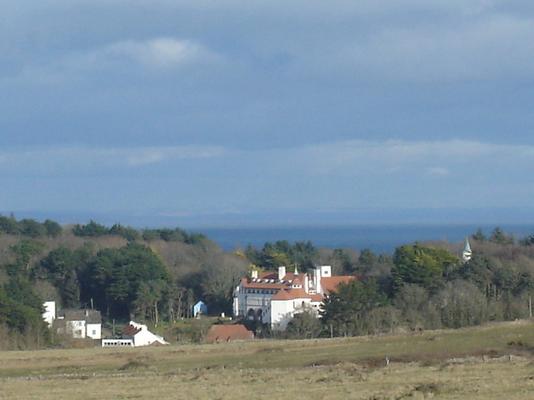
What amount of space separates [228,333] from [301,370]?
1301 inches

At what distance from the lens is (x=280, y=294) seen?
236ft

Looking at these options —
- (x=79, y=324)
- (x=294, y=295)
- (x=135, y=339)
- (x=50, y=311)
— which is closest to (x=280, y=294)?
(x=294, y=295)

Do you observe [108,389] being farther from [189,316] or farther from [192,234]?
[192,234]

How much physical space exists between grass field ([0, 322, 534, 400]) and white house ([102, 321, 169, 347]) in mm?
15878

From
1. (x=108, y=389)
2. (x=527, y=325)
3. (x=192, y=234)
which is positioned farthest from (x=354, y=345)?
(x=192, y=234)

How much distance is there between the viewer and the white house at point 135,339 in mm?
60750

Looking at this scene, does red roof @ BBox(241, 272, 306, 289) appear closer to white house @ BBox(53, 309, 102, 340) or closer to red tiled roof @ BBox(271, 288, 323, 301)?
red tiled roof @ BBox(271, 288, 323, 301)

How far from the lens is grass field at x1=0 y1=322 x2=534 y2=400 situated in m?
23.5

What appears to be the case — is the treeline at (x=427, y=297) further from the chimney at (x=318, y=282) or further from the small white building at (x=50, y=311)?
the small white building at (x=50, y=311)

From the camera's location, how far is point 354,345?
42.3 meters

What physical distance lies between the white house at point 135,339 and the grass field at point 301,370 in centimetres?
1588

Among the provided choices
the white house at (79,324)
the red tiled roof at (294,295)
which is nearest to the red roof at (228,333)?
the red tiled roof at (294,295)

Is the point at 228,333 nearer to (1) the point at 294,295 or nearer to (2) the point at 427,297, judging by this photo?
(1) the point at 294,295

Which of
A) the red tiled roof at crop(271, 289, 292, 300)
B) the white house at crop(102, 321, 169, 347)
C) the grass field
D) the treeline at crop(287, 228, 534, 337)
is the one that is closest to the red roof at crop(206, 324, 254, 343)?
the treeline at crop(287, 228, 534, 337)
